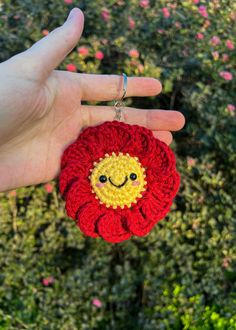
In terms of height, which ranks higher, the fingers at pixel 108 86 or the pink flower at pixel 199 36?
the fingers at pixel 108 86

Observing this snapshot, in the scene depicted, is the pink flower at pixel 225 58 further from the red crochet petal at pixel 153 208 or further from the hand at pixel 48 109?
the red crochet petal at pixel 153 208

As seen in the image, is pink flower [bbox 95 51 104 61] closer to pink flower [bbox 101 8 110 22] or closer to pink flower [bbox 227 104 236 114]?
pink flower [bbox 101 8 110 22]

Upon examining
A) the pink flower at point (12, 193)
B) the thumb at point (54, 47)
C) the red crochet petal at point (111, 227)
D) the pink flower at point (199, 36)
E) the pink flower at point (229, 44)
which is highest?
the thumb at point (54, 47)

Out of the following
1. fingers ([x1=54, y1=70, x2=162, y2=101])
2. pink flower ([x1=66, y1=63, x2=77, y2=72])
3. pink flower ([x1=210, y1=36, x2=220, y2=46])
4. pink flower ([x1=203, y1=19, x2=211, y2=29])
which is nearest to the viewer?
fingers ([x1=54, y1=70, x2=162, y2=101])

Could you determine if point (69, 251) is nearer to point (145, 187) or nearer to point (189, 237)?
point (189, 237)

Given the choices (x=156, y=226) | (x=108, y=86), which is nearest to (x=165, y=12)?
(x=108, y=86)

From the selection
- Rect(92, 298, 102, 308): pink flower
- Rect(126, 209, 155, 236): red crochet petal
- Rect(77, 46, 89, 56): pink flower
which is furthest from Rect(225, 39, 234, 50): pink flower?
Rect(92, 298, 102, 308): pink flower

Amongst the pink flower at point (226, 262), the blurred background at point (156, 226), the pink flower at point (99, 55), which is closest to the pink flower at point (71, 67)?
the blurred background at point (156, 226)
